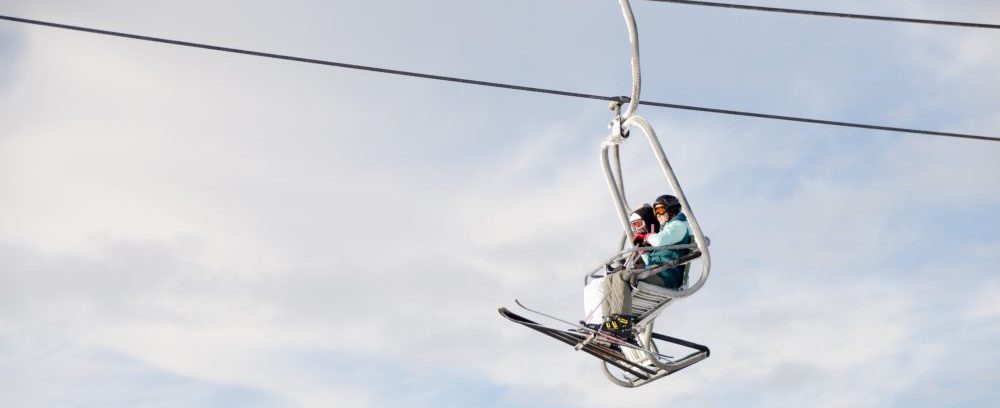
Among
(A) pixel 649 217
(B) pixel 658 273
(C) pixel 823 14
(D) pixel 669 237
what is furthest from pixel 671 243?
(C) pixel 823 14

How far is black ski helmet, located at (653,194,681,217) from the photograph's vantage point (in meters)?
17.4

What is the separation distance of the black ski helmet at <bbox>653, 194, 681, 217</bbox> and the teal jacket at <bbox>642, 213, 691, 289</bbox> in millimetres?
99

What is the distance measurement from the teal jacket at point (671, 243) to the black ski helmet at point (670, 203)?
10 cm

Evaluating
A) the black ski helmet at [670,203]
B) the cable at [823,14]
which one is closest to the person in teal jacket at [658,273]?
the black ski helmet at [670,203]

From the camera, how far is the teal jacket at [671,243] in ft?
56.1

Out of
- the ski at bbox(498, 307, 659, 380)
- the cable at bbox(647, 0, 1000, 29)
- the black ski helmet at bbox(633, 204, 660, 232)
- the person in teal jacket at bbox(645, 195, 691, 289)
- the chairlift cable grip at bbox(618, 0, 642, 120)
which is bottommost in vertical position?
the ski at bbox(498, 307, 659, 380)

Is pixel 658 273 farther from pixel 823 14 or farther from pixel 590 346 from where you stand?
pixel 823 14

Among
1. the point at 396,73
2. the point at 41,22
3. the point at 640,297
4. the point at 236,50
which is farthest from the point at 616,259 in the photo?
the point at 41,22

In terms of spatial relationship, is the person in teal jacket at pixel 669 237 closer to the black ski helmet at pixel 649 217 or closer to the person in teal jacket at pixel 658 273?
the person in teal jacket at pixel 658 273

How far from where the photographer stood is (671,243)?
17141 mm

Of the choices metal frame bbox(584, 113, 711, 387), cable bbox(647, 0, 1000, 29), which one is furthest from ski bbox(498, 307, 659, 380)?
cable bbox(647, 0, 1000, 29)

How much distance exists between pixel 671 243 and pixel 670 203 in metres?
0.54

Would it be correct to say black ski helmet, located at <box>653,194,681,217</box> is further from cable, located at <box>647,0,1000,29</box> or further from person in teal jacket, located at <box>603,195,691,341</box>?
cable, located at <box>647,0,1000,29</box>

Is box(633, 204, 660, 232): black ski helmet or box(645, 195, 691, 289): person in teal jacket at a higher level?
box(633, 204, 660, 232): black ski helmet
